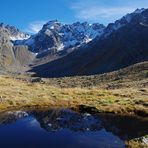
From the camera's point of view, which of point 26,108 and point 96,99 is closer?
point 26,108

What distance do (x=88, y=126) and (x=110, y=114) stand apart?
12.3 metres

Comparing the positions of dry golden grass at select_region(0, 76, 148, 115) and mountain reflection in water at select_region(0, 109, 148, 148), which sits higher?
dry golden grass at select_region(0, 76, 148, 115)

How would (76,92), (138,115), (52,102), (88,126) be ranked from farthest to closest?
1. (76,92)
2. (52,102)
3. (138,115)
4. (88,126)

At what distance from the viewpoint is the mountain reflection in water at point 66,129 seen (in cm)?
4356

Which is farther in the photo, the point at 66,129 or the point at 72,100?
the point at 72,100

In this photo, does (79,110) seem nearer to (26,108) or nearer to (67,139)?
(26,108)

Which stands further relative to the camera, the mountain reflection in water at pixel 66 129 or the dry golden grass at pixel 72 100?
the dry golden grass at pixel 72 100

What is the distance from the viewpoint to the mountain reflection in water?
43.6 meters

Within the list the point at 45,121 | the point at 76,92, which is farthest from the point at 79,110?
the point at 76,92

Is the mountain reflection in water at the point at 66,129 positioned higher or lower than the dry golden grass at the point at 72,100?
lower

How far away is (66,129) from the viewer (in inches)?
2076

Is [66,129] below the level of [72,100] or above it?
below

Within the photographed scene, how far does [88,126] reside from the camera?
181 ft

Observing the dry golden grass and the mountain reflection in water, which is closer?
the mountain reflection in water
